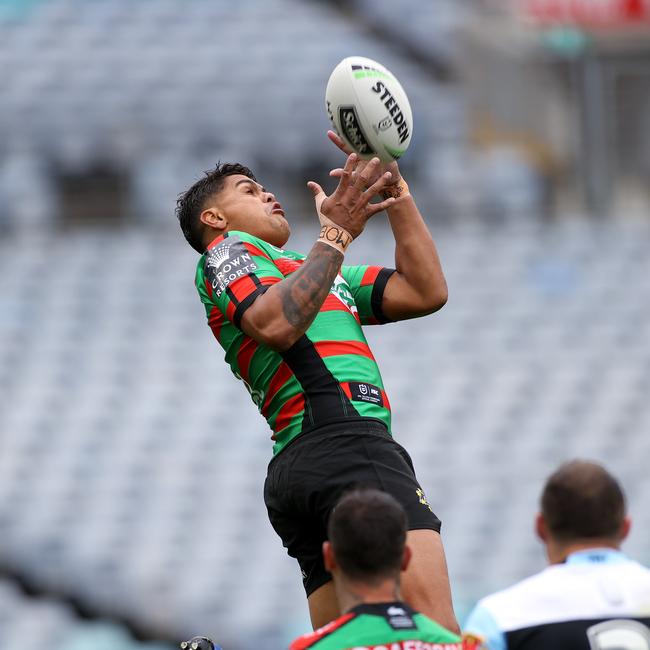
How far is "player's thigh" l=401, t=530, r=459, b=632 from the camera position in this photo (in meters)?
3.88

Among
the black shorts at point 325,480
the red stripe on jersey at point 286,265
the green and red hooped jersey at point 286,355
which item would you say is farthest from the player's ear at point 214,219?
the black shorts at point 325,480

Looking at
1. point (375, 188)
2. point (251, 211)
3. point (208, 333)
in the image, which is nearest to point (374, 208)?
point (375, 188)

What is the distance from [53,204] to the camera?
13.5 meters

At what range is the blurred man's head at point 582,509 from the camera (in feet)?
11.0

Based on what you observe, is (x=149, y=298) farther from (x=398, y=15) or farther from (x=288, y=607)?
(x=398, y=15)

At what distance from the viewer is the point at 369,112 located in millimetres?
4297

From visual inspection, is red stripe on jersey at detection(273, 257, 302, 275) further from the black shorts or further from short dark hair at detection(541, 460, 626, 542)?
short dark hair at detection(541, 460, 626, 542)

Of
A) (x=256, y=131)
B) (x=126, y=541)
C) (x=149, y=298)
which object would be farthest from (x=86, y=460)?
(x=256, y=131)

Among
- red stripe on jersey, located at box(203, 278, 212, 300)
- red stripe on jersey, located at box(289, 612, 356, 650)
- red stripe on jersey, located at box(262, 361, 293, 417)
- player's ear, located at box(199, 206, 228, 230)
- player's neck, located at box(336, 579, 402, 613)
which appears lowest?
→ red stripe on jersey, located at box(289, 612, 356, 650)

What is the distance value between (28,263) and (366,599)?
974 centimetres

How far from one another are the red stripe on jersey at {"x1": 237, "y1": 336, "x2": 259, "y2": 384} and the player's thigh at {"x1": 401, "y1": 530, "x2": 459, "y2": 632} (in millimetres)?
706

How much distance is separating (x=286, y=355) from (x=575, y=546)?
3.64ft

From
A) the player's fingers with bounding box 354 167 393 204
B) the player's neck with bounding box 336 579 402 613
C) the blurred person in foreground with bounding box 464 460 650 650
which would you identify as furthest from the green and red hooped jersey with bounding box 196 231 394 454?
the blurred person in foreground with bounding box 464 460 650 650

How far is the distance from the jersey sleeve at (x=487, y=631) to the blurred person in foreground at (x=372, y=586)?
65 mm
